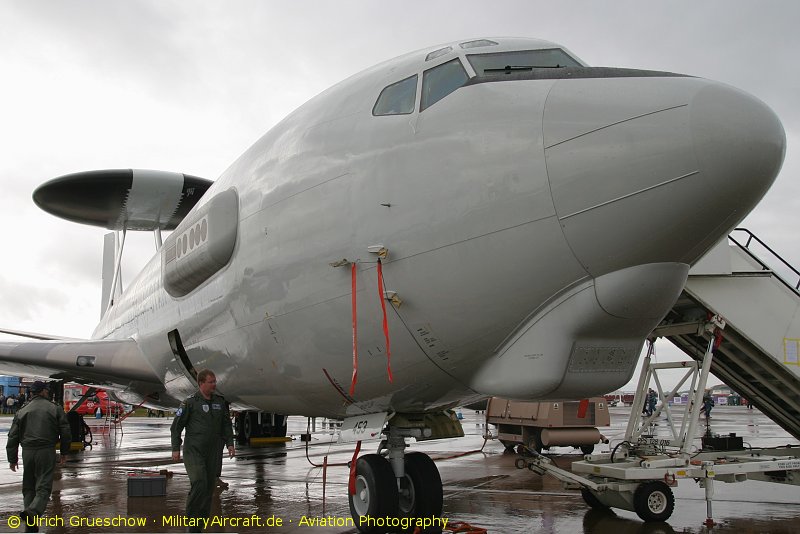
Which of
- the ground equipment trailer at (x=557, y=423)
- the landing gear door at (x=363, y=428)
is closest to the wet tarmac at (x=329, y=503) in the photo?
the landing gear door at (x=363, y=428)

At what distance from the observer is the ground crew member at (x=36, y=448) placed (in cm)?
815

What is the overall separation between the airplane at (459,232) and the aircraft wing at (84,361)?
479cm

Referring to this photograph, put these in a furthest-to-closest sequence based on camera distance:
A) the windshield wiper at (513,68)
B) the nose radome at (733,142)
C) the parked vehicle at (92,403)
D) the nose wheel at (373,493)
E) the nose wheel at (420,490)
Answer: the parked vehicle at (92,403) < the nose wheel at (420,490) < the nose wheel at (373,493) < the windshield wiper at (513,68) < the nose radome at (733,142)

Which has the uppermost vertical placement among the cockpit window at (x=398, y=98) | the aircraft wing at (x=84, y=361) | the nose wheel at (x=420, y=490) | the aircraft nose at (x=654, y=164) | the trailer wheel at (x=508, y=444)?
the cockpit window at (x=398, y=98)

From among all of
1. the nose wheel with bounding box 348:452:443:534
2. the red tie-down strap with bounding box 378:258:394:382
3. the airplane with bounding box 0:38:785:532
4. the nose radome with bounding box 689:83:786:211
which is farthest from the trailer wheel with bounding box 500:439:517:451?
the nose radome with bounding box 689:83:786:211

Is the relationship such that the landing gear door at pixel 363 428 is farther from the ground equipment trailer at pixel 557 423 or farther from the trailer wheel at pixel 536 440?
the trailer wheel at pixel 536 440

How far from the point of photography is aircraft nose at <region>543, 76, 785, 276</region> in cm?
442

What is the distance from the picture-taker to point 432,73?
19.7 feet

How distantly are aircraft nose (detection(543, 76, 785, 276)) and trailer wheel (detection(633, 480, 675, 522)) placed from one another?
4.39 meters

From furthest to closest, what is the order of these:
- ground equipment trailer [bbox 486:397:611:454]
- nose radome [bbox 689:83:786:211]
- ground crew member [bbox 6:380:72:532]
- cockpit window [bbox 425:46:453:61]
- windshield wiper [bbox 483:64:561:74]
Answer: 1. ground equipment trailer [bbox 486:397:611:454]
2. ground crew member [bbox 6:380:72:532]
3. cockpit window [bbox 425:46:453:61]
4. windshield wiper [bbox 483:64:561:74]
5. nose radome [bbox 689:83:786:211]

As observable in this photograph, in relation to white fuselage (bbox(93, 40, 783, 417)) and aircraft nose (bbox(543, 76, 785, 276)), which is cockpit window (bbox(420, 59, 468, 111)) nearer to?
white fuselage (bbox(93, 40, 783, 417))

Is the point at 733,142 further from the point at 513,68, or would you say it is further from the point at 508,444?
the point at 508,444

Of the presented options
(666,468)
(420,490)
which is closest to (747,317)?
(666,468)

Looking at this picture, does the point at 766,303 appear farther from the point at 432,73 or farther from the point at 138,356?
the point at 138,356
